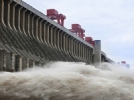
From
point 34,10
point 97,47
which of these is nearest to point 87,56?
point 97,47

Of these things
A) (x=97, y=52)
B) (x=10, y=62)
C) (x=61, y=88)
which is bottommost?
(x=61, y=88)

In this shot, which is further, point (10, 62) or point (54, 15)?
point (54, 15)

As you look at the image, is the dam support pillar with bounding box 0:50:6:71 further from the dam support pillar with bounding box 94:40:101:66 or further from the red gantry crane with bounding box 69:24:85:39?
the red gantry crane with bounding box 69:24:85:39

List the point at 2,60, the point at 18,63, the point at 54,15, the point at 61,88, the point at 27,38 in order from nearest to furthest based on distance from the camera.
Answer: the point at 61,88 < the point at 2,60 < the point at 18,63 < the point at 27,38 < the point at 54,15

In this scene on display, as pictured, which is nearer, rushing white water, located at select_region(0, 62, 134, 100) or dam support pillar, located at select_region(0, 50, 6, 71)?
rushing white water, located at select_region(0, 62, 134, 100)

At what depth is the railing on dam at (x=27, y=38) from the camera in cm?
4103

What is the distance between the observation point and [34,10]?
61.8 m

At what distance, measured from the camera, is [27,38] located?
55.9 metres

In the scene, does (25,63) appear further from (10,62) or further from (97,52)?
(97,52)

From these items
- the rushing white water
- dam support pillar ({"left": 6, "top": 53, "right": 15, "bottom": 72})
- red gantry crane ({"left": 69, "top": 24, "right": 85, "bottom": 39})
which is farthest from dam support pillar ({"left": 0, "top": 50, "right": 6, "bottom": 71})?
red gantry crane ({"left": 69, "top": 24, "right": 85, "bottom": 39})

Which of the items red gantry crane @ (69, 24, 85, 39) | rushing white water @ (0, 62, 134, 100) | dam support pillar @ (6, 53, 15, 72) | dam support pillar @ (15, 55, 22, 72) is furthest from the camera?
red gantry crane @ (69, 24, 85, 39)

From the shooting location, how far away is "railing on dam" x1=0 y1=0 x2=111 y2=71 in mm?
41031

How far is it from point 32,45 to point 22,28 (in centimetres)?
371

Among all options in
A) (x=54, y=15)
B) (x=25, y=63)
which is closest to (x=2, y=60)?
(x=25, y=63)
